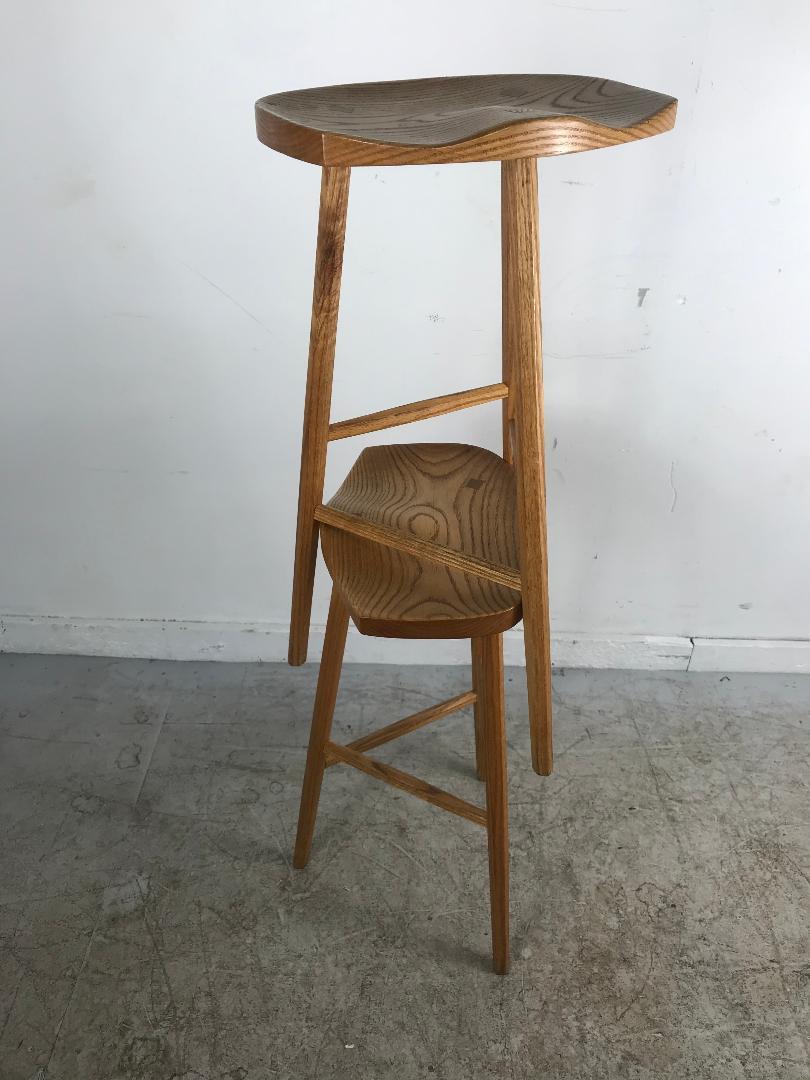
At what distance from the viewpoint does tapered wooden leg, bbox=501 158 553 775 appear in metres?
1.12

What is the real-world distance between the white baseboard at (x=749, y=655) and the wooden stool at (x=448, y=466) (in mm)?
1112

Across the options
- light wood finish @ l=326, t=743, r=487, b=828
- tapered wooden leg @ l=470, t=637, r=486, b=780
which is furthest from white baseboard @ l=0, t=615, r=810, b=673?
light wood finish @ l=326, t=743, r=487, b=828

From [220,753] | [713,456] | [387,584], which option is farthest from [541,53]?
[220,753]

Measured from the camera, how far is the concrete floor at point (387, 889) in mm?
1724

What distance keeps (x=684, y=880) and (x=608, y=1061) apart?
0.47m

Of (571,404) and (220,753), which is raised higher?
(571,404)

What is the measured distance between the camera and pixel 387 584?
4.83 ft

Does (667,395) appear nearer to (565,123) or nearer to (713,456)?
(713,456)

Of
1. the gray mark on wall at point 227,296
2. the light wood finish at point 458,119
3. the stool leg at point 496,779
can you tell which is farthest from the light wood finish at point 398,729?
the light wood finish at point 458,119

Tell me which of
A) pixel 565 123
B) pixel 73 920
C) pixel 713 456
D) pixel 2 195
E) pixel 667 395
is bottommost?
pixel 73 920

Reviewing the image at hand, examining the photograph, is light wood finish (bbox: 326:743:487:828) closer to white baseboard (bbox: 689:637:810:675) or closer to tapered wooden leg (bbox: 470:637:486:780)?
tapered wooden leg (bbox: 470:637:486:780)

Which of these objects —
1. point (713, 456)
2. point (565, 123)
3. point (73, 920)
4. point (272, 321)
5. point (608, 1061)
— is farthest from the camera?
A: point (713, 456)

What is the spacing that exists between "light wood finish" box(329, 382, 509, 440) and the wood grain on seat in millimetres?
137

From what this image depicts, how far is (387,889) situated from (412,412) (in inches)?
42.8
